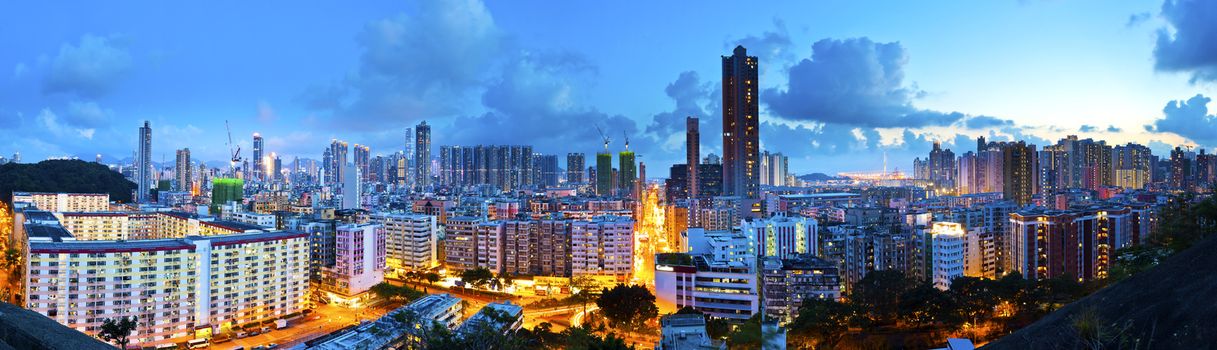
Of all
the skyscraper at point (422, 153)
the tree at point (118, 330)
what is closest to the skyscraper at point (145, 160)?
the skyscraper at point (422, 153)

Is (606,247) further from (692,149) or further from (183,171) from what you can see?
(183,171)

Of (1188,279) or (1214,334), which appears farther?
(1188,279)

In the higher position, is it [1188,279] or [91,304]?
[1188,279]

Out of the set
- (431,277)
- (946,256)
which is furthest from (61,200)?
(946,256)

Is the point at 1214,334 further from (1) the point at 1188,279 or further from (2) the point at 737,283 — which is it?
(2) the point at 737,283

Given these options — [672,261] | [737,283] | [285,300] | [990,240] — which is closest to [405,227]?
[285,300]

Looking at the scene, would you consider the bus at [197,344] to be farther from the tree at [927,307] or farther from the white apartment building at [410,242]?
the tree at [927,307]
